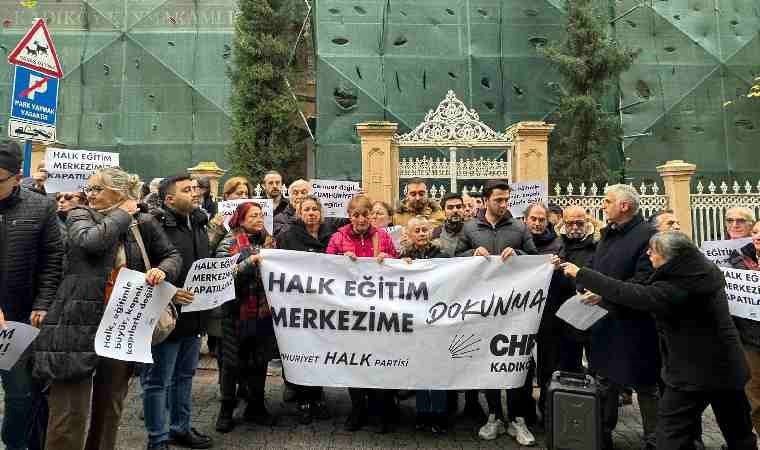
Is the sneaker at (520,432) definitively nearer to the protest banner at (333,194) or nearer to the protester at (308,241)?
the protester at (308,241)

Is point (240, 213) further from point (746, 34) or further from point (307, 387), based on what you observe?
point (746, 34)

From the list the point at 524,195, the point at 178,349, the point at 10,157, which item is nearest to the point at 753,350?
the point at 524,195

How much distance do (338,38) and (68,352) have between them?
13.8 metres

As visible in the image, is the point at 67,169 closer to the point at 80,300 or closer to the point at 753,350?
the point at 80,300

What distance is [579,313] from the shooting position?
15.5ft

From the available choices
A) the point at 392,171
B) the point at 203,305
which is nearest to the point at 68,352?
the point at 203,305

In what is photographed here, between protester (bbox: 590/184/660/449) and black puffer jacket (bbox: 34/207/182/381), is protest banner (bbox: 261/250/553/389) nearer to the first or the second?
protester (bbox: 590/184/660/449)

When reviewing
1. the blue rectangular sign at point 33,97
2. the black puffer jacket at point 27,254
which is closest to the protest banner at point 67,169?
the blue rectangular sign at point 33,97

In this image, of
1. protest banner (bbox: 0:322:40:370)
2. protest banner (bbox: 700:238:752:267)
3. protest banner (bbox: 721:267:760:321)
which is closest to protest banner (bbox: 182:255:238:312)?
protest banner (bbox: 0:322:40:370)

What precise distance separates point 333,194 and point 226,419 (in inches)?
121

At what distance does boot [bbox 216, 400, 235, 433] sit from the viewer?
5.04m

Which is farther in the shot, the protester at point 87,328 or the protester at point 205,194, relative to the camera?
the protester at point 205,194

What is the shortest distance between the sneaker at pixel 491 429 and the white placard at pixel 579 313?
1.08 meters

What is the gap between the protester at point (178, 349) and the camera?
4.25 metres
